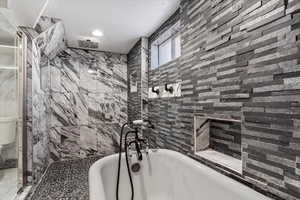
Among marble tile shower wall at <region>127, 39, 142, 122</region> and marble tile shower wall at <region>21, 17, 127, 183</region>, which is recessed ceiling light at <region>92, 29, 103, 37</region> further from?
marble tile shower wall at <region>127, 39, 142, 122</region>

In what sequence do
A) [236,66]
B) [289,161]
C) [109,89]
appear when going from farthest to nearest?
[109,89]
[236,66]
[289,161]

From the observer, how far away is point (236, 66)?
1145 mm

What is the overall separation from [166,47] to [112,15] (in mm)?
878

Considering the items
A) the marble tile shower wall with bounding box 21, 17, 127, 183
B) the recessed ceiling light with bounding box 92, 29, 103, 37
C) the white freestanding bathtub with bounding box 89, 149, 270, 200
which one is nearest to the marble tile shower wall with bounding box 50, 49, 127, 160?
the marble tile shower wall with bounding box 21, 17, 127, 183

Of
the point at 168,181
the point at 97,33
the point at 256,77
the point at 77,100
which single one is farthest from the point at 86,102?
the point at 256,77

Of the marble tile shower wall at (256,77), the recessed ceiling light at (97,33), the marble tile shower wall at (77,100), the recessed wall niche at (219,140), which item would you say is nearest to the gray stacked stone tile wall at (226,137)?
the recessed wall niche at (219,140)

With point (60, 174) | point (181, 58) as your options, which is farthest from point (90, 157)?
point (181, 58)

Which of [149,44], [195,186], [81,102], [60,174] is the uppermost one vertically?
[149,44]

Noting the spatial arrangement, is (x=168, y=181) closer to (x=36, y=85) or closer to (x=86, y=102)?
(x=36, y=85)

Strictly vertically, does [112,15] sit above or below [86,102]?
above

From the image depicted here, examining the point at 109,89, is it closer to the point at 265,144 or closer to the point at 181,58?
the point at 181,58

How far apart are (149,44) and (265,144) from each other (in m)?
2.27

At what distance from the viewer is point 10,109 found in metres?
2.21

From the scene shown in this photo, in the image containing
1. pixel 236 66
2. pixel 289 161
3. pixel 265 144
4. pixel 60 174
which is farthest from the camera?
pixel 60 174
